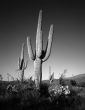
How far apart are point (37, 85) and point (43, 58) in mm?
2194

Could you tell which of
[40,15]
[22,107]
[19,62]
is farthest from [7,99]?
[19,62]

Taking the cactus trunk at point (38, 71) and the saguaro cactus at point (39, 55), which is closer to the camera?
the cactus trunk at point (38, 71)

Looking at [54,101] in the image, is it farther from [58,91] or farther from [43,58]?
[43,58]

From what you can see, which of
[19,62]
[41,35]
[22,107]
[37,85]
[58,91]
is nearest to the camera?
[22,107]

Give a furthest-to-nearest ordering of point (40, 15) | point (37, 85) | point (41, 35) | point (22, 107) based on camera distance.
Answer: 1. point (40, 15)
2. point (41, 35)
3. point (37, 85)
4. point (22, 107)

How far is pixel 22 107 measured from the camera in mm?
6070

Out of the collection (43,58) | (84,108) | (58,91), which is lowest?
(84,108)

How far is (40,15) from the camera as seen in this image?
12.0 metres

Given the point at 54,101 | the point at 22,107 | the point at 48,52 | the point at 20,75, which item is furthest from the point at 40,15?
the point at 20,75

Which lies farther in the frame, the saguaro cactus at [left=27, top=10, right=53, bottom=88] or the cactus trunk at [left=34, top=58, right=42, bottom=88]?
the saguaro cactus at [left=27, top=10, right=53, bottom=88]

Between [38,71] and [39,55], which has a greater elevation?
[39,55]

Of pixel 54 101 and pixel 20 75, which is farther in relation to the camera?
pixel 20 75

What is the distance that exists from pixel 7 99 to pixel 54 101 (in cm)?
239

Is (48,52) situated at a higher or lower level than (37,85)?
higher
